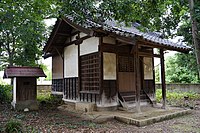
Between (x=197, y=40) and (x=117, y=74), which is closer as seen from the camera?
(x=197, y=40)

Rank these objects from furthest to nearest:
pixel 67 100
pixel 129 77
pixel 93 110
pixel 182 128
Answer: pixel 67 100, pixel 129 77, pixel 93 110, pixel 182 128

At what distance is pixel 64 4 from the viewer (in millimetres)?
5930

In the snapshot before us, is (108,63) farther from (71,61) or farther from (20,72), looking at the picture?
(20,72)

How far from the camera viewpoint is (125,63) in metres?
8.49

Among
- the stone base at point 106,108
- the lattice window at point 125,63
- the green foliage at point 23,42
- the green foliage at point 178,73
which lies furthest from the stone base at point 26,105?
the green foliage at point 178,73

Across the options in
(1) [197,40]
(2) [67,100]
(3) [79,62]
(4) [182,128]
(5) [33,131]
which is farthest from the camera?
(2) [67,100]

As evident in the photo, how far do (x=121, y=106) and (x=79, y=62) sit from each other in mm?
3019

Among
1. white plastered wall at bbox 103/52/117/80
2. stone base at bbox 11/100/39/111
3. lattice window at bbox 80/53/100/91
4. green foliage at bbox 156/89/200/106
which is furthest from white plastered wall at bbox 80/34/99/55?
green foliage at bbox 156/89/200/106

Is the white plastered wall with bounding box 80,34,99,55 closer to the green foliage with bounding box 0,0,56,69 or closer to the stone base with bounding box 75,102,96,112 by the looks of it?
the stone base with bounding box 75,102,96,112

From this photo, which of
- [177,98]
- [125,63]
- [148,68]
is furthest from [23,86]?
[177,98]

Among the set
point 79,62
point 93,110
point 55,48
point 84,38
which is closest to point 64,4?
point 84,38

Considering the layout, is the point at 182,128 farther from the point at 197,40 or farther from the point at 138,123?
the point at 197,40

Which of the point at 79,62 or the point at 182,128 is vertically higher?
the point at 79,62

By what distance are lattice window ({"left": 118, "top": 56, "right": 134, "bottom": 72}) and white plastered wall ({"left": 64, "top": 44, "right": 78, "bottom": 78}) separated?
2.40m
